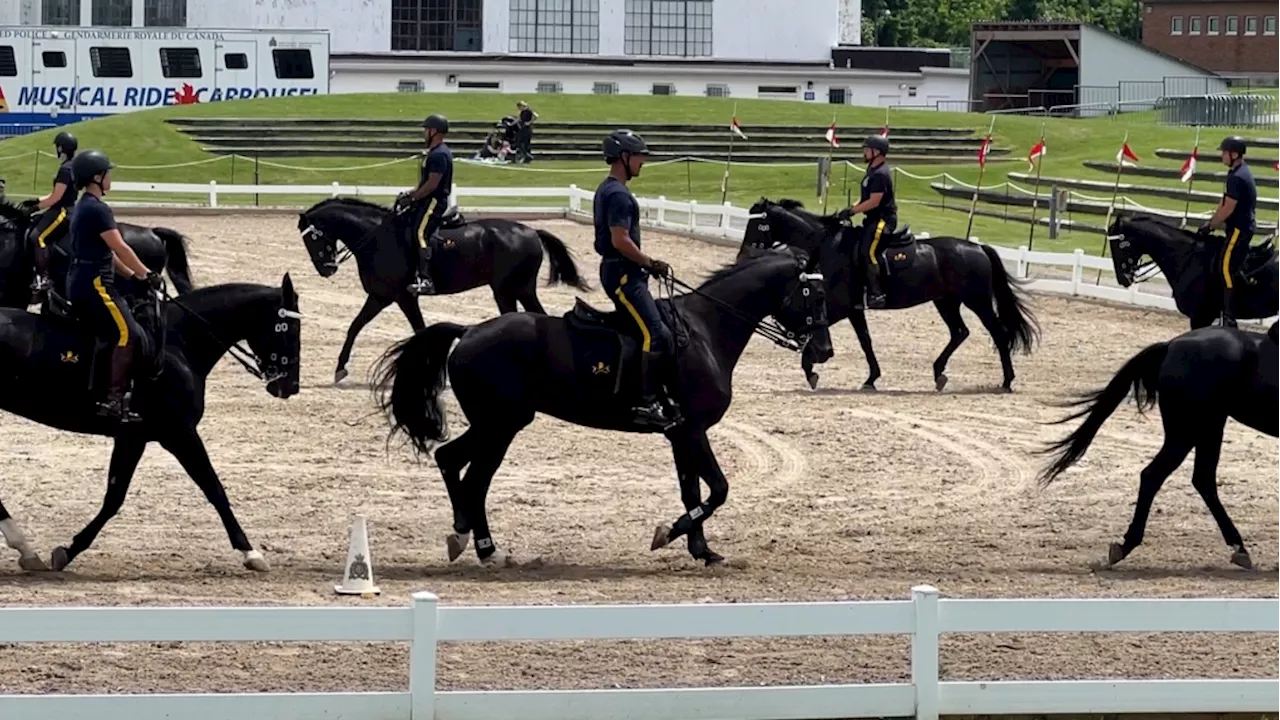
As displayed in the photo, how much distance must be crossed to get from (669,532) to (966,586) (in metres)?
1.80

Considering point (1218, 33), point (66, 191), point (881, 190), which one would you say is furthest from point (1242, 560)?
point (1218, 33)

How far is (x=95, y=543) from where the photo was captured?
41.0ft

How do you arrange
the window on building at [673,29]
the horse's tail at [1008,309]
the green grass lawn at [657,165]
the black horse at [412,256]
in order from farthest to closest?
the window on building at [673,29]
the green grass lawn at [657,165]
the horse's tail at [1008,309]
the black horse at [412,256]

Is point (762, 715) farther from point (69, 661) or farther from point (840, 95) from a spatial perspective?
point (840, 95)

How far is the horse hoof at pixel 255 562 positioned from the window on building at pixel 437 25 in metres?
58.6

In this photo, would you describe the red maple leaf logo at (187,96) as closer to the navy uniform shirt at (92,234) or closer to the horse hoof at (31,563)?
the navy uniform shirt at (92,234)

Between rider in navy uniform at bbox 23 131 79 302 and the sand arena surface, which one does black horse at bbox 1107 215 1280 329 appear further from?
rider in navy uniform at bbox 23 131 79 302

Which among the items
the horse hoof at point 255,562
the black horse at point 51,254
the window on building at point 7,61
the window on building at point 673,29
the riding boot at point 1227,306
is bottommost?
the horse hoof at point 255,562

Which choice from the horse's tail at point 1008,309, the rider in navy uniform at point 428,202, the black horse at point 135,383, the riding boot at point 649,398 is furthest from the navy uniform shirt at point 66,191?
the horse's tail at point 1008,309

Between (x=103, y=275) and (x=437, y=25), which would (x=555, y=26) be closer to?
(x=437, y=25)

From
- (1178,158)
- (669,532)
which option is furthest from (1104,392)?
(1178,158)

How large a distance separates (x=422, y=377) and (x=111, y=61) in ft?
157

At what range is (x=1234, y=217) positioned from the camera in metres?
18.7

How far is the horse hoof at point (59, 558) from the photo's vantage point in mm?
11656
